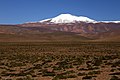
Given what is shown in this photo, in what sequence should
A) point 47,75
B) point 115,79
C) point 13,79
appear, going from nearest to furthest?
point 115,79
point 13,79
point 47,75

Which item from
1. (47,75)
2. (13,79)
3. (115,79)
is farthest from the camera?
(47,75)

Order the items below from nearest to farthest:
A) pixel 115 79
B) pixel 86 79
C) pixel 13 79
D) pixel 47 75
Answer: pixel 115 79, pixel 86 79, pixel 13 79, pixel 47 75

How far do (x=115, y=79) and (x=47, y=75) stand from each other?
5174mm

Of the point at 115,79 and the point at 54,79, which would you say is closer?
the point at 115,79

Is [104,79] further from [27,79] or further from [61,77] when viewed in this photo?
[27,79]

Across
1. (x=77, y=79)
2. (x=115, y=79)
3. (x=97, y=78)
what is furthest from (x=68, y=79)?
(x=115, y=79)

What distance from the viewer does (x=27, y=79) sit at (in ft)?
57.8

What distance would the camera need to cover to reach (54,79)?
17.7 m

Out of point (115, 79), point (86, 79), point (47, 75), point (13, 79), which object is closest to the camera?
point (115, 79)

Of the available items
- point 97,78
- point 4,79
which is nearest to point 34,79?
point 4,79

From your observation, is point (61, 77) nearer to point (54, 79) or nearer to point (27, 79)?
point (54, 79)

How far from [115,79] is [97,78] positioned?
5.00ft

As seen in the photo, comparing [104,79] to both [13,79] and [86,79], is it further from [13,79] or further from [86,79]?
[13,79]

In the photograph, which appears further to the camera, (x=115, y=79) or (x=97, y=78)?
(x=97, y=78)
